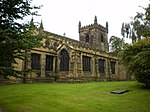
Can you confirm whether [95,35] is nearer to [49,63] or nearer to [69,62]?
[69,62]

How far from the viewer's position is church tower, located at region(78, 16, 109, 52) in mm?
63344

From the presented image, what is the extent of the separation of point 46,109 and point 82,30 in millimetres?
56871

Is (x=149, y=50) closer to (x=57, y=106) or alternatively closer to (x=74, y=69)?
(x=57, y=106)

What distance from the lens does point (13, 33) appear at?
34.7ft

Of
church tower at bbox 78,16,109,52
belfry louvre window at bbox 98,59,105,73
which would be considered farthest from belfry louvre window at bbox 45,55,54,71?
church tower at bbox 78,16,109,52

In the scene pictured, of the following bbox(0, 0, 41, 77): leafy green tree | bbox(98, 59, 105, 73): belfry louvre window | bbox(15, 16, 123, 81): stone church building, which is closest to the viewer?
bbox(0, 0, 41, 77): leafy green tree

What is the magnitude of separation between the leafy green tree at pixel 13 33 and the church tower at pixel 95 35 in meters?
51.3

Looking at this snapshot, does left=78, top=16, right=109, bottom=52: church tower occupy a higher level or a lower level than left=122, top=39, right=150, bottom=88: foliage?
higher

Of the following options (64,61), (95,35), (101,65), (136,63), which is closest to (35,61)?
(64,61)

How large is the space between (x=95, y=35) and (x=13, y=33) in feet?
176

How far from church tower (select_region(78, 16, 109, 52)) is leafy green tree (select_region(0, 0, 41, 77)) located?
51.3m

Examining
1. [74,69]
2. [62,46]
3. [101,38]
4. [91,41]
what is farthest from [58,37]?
[101,38]

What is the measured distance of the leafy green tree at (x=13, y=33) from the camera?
33.1ft

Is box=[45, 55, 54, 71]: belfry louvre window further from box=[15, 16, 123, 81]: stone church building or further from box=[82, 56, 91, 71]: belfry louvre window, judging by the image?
box=[82, 56, 91, 71]: belfry louvre window
